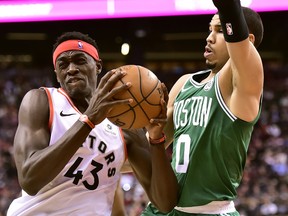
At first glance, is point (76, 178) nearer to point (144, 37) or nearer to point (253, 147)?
point (253, 147)

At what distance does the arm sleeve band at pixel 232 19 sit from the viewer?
115 inches

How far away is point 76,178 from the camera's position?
3.42 m

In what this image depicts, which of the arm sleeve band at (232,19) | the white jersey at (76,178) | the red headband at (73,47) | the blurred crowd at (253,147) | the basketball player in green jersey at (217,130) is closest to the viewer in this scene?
the arm sleeve band at (232,19)

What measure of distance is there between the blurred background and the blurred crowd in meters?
0.02

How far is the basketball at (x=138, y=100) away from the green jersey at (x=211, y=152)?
0.42 m

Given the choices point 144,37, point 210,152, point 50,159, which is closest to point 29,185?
point 50,159

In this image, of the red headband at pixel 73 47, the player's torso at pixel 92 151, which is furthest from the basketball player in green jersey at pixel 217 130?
the red headband at pixel 73 47

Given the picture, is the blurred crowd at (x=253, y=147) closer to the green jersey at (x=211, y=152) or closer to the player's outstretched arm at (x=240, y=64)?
the green jersey at (x=211, y=152)

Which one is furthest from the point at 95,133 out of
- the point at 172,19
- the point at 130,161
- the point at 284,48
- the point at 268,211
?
the point at 284,48

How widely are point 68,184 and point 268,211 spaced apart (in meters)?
8.23

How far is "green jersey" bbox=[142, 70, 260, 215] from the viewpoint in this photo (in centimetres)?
338

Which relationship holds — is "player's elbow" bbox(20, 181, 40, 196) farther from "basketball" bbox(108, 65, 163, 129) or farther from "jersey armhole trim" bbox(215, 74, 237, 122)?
"jersey armhole trim" bbox(215, 74, 237, 122)

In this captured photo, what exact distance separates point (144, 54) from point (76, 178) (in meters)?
12.7

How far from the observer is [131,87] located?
301cm
